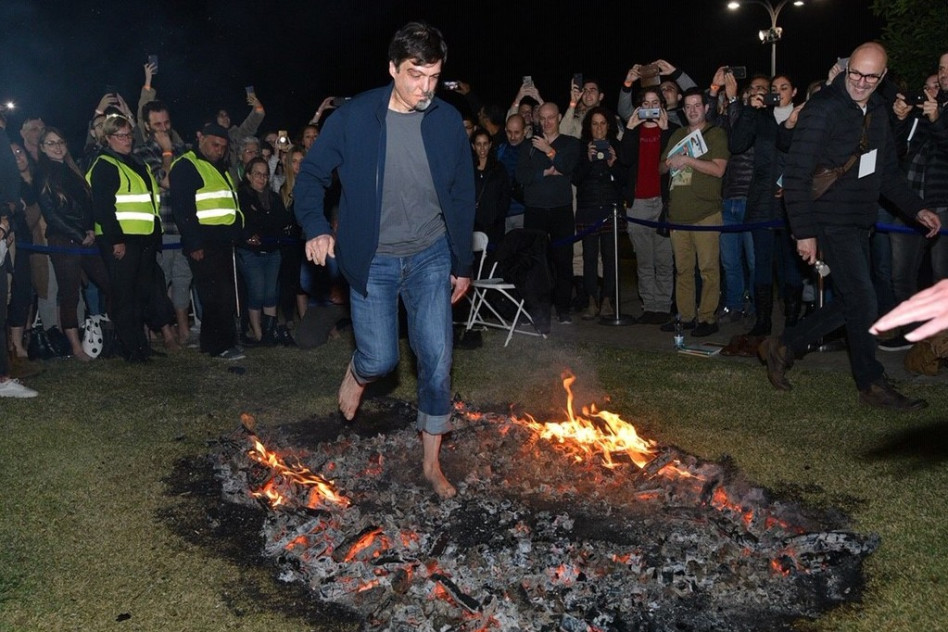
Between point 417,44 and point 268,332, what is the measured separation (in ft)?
20.7

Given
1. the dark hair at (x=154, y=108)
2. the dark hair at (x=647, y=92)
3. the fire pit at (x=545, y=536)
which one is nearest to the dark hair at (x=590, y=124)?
the dark hair at (x=647, y=92)

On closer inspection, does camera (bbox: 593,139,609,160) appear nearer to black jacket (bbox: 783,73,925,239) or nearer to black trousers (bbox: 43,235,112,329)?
black jacket (bbox: 783,73,925,239)

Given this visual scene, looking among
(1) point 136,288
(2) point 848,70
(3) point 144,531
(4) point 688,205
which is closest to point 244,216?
(1) point 136,288

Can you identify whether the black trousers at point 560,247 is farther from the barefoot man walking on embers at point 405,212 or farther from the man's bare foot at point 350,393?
the barefoot man walking on embers at point 405,212

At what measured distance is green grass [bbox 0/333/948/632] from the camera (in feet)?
12.8

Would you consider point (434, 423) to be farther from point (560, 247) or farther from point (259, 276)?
point (560, 247)

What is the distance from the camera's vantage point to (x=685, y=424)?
6.29 meters

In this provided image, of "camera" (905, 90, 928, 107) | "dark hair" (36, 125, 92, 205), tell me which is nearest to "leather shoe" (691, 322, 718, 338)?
"camera" (905, 90, 928, 107)

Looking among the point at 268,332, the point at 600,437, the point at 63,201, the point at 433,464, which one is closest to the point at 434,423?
the point at 433,464

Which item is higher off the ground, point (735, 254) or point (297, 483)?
point (735, 254)

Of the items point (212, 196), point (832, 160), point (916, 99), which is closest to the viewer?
point (832, 160)

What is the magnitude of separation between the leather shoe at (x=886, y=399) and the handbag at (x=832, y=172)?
1.45 meters

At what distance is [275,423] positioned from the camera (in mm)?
6707

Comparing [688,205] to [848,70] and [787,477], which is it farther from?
[787,477]
